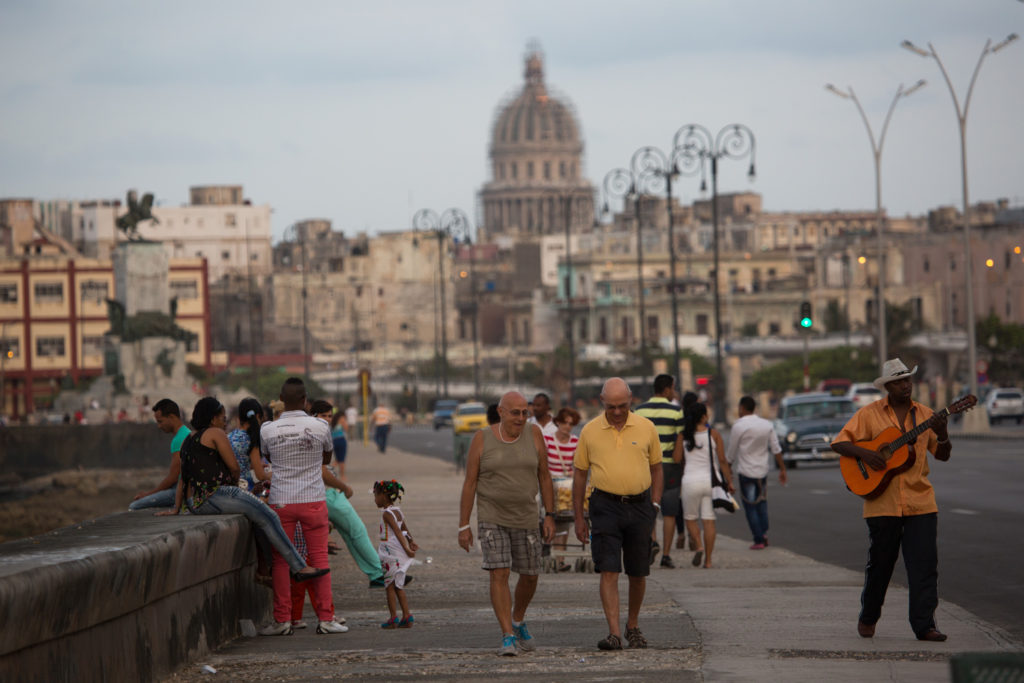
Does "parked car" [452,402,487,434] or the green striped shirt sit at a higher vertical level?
the green striped shirt

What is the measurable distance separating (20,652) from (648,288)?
139734 mm

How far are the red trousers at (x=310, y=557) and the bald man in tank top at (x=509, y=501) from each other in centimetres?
153

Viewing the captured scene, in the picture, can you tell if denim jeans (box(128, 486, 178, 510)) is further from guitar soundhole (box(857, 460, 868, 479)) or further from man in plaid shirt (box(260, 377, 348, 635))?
guitar soundhole (box(857, 460, 868, 479))

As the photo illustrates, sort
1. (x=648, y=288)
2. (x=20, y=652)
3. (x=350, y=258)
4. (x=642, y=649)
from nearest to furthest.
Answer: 1. (x=20, y=652)
2. (x=642, y=649)
3. (x=648, y=288)
4. (x=350, y=258)

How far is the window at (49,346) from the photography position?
11469 centimetres

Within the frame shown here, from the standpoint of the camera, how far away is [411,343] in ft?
530

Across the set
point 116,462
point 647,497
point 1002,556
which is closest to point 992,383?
point 116,462

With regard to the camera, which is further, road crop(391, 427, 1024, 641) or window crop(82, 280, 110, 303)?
window crop(82, 280, 110, 303)

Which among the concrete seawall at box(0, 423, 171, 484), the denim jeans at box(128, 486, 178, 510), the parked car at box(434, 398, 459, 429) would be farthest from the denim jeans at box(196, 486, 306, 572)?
the parked car at box(434, 398, 459, 429)

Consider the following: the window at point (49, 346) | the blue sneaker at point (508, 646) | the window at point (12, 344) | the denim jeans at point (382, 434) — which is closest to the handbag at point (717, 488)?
the blue sneaker at point (508, 646)

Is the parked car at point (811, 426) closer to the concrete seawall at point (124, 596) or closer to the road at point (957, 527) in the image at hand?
the road at point (957, 527)

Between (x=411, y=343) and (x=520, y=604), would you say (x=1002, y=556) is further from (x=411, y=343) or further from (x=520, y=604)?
(x=411, y=343)

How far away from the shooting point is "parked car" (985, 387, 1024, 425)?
66.1 metres

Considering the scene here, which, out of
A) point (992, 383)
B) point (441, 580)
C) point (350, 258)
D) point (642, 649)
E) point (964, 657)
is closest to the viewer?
point (964, 657)
